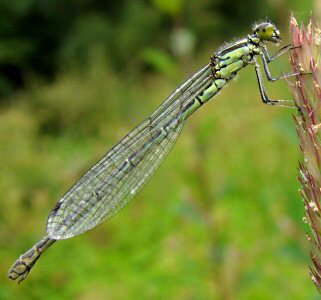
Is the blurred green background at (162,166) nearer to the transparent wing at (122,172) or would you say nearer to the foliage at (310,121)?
the foliage at (310,121)

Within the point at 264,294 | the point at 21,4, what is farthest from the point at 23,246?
the point at 21,4

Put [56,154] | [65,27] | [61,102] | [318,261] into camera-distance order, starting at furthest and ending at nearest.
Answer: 1. [65,27]
2. [61,102]
3. [56,154]
4. [318,261]

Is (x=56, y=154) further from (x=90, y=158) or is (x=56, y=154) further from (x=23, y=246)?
(x=23, y=246)

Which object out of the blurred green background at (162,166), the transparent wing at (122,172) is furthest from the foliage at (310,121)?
the transparent wing at (122,172)

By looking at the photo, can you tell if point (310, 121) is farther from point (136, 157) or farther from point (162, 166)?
point (162, 166)

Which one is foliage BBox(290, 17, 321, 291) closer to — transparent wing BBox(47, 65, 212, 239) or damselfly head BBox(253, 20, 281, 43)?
damselfly head BBox(253, 20, 281, 43)
